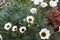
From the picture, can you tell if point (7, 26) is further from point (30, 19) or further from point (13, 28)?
point (30, 19)

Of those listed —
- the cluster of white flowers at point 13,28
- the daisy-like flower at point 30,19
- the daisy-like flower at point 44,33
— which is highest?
the daisy-like flower at point 30,19

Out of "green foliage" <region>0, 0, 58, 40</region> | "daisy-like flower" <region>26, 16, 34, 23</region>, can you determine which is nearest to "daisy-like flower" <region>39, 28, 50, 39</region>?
"green foliage" <region>0, 0, 58, 40</region>

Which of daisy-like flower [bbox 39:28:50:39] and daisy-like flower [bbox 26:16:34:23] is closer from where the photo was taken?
daisy-like flower [bbox 39:28:50:39]

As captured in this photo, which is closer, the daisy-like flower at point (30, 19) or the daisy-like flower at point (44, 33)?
the daisy-like flower at point (44, 33)

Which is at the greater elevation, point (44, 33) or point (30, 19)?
point (30, 19)

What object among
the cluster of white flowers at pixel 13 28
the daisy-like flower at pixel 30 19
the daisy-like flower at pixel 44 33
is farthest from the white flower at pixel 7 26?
the daisy-like flower at pixel 44 33

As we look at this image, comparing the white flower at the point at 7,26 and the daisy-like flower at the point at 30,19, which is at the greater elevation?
the daisy-like flower at the point at 30,19

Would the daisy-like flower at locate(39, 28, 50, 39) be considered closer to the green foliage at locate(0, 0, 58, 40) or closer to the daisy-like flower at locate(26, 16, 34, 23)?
the green foliage at locate(0, 0, 58, 40)

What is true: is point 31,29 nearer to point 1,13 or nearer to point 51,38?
point 51,38

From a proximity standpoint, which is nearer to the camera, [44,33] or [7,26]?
[44,33]

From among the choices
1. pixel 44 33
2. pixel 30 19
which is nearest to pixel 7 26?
pixel 30 19

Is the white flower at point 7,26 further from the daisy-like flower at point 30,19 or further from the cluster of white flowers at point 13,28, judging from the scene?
the daisy-like flower at point 30,19

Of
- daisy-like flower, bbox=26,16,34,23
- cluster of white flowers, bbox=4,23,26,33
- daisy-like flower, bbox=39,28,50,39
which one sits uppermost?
daisy-like flower, bbox=26,16,34,23
